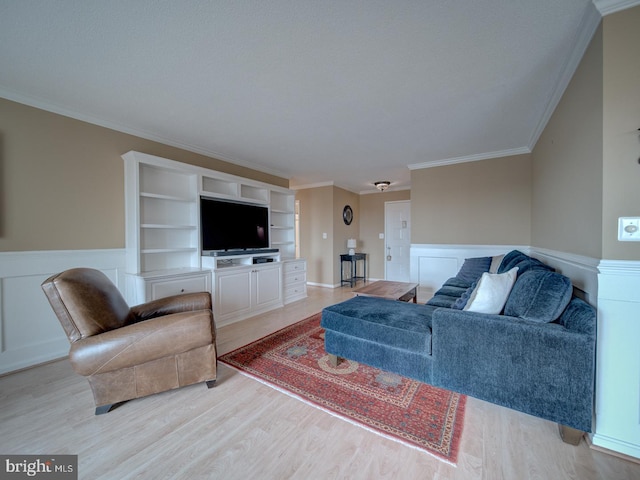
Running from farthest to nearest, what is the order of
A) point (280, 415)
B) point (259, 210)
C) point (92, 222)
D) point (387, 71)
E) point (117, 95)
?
point (259, 210)
point (92, 222)
point (117, 95)
point (387, 71)
point (280, 415)

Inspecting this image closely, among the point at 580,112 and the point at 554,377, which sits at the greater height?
the point at 580,112

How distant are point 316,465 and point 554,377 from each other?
1.32 m

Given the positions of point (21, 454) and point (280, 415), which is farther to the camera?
point (280, 415)

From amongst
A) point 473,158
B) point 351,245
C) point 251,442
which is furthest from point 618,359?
point 351,245

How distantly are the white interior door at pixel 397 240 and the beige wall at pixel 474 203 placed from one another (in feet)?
5.70

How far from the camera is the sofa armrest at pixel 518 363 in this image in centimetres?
127

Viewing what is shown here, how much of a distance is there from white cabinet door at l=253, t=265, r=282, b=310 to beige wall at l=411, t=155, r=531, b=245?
250 cm

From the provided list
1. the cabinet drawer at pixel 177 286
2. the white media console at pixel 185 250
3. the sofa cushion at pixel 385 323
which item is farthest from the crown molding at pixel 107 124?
the sofa cushion at pixel 385 323

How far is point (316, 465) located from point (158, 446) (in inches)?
34.5

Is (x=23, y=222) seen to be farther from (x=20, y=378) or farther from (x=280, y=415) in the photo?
(x=280, y=415)

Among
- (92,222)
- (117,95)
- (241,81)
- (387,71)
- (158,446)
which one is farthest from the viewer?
(92,222)

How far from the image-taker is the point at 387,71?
185 centimetres

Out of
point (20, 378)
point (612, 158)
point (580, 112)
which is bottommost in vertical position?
point (20, 378)

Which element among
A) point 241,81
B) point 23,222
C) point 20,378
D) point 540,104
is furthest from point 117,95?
point 540,104
